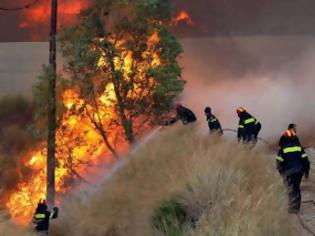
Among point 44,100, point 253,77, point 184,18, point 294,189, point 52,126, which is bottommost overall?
point 294,189

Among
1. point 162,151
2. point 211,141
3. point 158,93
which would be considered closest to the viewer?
point 211,141

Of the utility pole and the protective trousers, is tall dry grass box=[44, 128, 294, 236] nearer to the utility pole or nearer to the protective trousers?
the protective trousers

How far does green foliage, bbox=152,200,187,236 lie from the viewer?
8.02 metres

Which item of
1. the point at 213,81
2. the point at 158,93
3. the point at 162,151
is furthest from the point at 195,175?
the point at 213,81

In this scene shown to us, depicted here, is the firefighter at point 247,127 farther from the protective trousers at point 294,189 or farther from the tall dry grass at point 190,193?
the protective trousers at point 294,189

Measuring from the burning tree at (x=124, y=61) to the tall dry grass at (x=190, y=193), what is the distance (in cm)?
268

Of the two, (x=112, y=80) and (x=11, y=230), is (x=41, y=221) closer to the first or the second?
(x=11, y=230)

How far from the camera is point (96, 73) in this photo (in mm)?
15203

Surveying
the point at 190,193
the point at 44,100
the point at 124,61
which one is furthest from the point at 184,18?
the point at 190,193

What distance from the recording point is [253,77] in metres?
24.5

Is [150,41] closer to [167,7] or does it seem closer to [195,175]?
[167,7]

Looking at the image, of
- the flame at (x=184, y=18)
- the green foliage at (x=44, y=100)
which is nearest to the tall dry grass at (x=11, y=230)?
the green foliage at (x=44, y=100)

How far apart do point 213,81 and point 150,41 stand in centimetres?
987

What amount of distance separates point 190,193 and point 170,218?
1.78 feet
